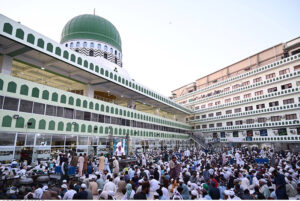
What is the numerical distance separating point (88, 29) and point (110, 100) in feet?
45.7

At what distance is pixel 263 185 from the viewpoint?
855 centimetres

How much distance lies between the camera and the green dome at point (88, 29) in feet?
106

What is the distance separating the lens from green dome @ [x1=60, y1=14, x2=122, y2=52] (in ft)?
106

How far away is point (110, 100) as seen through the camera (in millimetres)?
27281

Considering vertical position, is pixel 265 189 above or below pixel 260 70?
below

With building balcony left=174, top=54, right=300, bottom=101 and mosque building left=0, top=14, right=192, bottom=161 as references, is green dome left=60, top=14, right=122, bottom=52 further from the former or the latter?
building balcony left=174, top=54, right=300, bottom=101

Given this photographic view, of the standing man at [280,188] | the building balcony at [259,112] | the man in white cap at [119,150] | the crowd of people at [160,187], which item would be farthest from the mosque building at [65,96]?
the standing man at [280,188]

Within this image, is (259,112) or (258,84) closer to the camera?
(259,112)

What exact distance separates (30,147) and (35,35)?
9.78 m

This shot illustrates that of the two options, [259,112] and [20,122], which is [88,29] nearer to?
[20,122]

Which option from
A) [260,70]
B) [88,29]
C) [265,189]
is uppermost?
[88,29]

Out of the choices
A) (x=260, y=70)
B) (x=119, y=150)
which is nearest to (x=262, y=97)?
(x=260, y=70)

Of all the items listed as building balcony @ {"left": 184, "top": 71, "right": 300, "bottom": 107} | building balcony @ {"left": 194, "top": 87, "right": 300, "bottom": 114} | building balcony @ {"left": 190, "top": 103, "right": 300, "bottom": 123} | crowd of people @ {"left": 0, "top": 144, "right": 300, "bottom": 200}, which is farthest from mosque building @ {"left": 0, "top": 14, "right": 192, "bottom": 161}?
building balcony @ {"left": 184, "top": 71, "right": 300, "bottom": 107}

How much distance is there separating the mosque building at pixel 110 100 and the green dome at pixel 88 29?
167 millimetres
